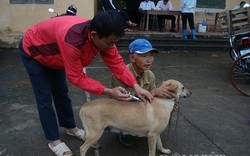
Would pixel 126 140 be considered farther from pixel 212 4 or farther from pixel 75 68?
pixel 212 4

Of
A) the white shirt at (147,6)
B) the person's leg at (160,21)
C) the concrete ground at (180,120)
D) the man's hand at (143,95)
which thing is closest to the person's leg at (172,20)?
the person's leg at (160,21)

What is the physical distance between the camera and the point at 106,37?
273 cm

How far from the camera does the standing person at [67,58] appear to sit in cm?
276

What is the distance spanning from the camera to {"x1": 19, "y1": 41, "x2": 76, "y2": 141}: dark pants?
3350 mm

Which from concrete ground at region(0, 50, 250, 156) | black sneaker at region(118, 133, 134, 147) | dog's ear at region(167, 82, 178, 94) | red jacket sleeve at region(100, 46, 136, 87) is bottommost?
concrete ground at region(0, 50, 250, 156)

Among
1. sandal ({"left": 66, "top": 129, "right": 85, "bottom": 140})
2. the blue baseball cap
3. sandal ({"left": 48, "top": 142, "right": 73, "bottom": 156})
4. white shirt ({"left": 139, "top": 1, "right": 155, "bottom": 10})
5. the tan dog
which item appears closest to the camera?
the tan dog

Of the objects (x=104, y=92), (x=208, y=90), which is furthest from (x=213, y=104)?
(x=104, y=92)

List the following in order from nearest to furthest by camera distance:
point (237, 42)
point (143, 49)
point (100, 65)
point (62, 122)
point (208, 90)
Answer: point (143, 49) → point (62, 122) → point (208, 90) → point (237, 42) → point (100, 65)

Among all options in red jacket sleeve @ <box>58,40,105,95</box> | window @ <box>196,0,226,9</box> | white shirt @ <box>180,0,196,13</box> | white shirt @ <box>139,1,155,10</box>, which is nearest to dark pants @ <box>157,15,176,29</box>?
white shirt @ <box>139,1,155,10</box>

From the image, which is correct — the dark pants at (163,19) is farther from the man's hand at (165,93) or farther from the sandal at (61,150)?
the sandal at (61,150)

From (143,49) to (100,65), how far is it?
4246mm

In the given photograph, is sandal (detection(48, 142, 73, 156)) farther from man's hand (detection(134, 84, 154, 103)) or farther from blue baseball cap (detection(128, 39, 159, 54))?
blue baseball cap (detection(128, 39, 159, 54))

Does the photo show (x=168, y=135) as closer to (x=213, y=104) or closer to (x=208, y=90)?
(x=213, y=104)

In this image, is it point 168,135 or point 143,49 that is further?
point 168,135
